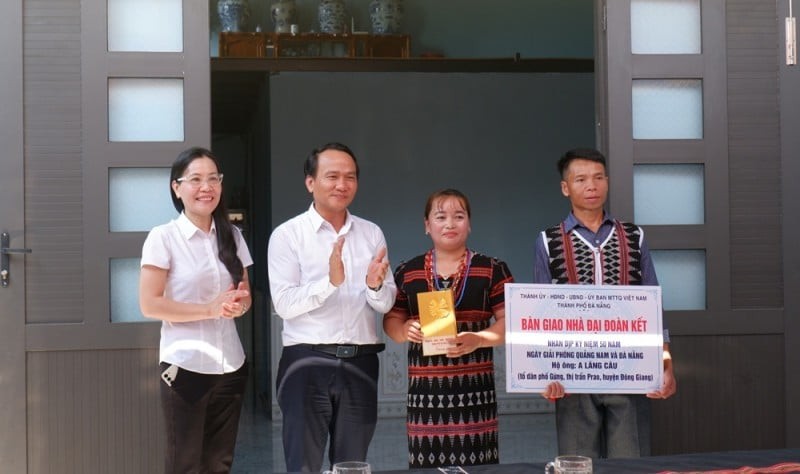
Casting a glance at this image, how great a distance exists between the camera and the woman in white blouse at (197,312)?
2.88 m

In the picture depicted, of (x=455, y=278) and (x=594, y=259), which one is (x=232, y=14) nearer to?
(x=455, y=278)

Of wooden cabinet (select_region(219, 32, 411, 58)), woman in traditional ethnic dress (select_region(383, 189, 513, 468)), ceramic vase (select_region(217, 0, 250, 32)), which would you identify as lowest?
woman in traditional ethnic dress (select_region(383, 189, 513, 468))

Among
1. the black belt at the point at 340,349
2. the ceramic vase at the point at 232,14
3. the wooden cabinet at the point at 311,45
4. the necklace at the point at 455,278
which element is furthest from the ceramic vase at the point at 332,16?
the black belt at the point at 340,349

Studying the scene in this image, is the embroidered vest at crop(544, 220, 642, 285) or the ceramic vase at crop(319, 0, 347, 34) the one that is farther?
the ceramic vase at crop(319, 0, 347, 34)

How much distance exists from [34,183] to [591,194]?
6.80 ft

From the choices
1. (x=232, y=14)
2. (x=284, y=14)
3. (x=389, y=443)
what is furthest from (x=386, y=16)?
(x=389, y=443)

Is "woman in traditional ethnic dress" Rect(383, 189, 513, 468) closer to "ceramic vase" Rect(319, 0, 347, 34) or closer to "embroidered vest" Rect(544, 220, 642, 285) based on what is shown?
"embroidered vest" Rect(544, 220, 642, 285)

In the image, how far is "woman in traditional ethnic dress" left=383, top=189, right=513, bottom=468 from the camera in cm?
307

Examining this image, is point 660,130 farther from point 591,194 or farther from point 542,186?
point 542,186

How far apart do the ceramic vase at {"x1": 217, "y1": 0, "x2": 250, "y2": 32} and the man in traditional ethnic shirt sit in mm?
5202

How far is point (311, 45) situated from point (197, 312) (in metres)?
5.54

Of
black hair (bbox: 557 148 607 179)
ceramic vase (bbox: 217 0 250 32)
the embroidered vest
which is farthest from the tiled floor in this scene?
ceramic vase (bbox: 217 0 250 32)

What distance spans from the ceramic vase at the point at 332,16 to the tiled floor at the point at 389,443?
129 inches

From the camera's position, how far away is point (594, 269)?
314 cm
